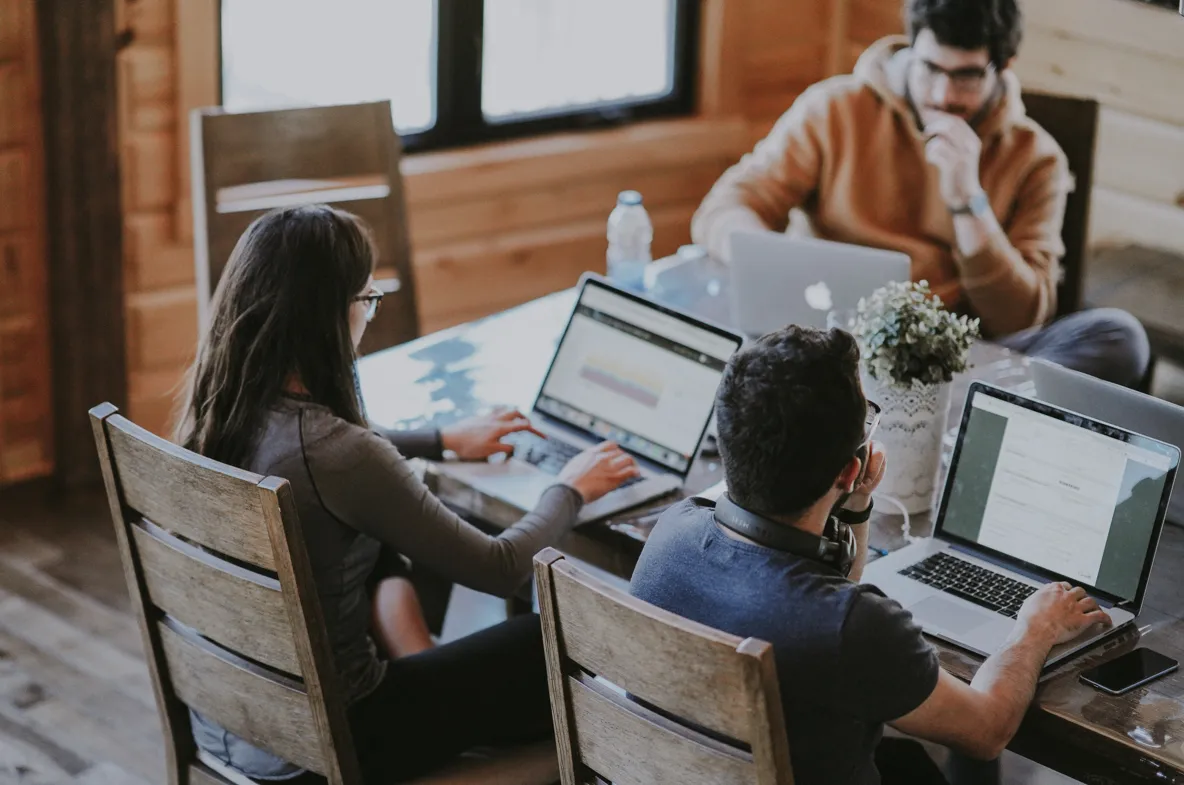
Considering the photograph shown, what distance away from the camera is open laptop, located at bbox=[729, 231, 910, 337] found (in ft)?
8.09

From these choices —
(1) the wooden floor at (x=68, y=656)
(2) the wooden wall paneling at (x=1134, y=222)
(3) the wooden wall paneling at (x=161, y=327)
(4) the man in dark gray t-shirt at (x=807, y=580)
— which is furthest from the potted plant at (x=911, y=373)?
(3) the wooden wall paneling at (x=161, y=327)

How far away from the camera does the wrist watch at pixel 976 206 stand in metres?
2.90

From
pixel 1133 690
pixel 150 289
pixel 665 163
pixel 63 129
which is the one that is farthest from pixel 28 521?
pixel 1133 690

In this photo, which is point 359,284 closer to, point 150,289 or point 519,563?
point 519,563

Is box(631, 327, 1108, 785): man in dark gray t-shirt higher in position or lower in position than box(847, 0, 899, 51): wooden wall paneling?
lower

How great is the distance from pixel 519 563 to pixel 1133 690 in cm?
78

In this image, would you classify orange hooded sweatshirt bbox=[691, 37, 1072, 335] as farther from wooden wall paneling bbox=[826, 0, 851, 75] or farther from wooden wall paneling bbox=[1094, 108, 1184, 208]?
wooden wall paneling bbox=[826, 0, 851, 75]

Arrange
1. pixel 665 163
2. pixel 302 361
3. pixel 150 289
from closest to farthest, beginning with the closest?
1. pixel 302 361
2. pixel 150 289
3. pixel 665 163

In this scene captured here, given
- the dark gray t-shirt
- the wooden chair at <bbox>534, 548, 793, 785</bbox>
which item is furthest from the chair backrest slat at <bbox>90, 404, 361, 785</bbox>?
the dark gray t-shirt

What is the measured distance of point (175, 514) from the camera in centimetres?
175

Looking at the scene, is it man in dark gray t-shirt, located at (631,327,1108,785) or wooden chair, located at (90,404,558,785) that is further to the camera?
wooden chair, located at (90,404,558,785)

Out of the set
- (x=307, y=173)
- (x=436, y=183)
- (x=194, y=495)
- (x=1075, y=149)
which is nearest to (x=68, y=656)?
(x=307, y=173)

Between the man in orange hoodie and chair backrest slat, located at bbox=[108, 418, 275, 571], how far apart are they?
1.50m

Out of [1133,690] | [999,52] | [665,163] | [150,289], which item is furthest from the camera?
[665,163]
